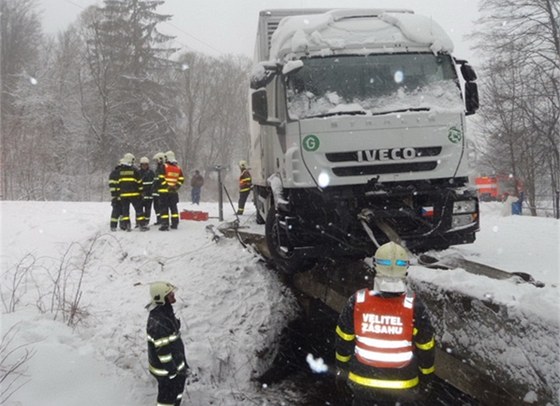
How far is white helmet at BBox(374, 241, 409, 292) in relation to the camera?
3.41 meters

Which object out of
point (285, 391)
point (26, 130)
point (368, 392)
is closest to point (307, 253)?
point (285, 391)

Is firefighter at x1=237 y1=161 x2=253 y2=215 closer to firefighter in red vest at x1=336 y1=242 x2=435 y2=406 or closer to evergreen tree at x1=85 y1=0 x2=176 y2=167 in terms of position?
firefighter in red vest at x1=336 y1=242 x2=435 y2=406

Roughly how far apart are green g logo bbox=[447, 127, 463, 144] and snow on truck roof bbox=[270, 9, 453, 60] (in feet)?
3.69

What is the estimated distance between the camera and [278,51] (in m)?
6.81

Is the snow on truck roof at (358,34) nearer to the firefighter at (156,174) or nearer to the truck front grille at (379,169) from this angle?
the truck front grille at (379,169)

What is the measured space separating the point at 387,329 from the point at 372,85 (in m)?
3.82

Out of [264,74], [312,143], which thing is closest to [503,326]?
[312,143]

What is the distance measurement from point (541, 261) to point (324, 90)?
146 inches

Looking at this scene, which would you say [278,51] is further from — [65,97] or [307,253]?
[65,97]

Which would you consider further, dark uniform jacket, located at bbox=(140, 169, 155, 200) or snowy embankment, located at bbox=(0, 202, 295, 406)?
dark uniform jacket, located at bbox=(140, 169, 155, 200)

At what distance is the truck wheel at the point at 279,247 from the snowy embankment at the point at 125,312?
4.18ft

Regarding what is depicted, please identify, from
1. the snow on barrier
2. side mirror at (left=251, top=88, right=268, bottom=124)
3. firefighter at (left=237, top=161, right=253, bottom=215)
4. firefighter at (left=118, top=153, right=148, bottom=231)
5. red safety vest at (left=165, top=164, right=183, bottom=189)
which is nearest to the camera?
the snow on barrier

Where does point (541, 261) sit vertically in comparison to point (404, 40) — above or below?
below

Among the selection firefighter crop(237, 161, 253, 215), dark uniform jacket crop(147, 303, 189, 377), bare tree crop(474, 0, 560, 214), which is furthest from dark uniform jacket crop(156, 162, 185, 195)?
bare tree crop(474, 0, 560, 214)
